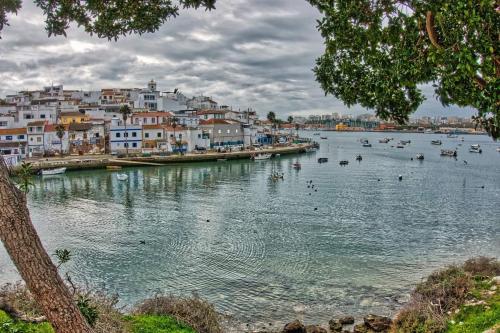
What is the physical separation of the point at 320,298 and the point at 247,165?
5606cm

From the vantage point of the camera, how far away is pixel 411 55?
6777mm

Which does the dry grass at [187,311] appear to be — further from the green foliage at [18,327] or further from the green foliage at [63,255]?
the green foliage at [63,255]

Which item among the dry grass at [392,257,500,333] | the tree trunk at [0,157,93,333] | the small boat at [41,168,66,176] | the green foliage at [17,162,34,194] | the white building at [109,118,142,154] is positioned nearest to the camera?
the tree trunk at [0,157,93,333]

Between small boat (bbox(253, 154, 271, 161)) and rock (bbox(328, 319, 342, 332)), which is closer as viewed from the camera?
rock (bbox(328, 319, 342, 332))

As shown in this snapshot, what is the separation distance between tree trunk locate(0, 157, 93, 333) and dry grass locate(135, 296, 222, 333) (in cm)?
699

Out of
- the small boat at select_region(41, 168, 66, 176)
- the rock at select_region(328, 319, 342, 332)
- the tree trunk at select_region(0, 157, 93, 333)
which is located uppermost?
the tree trunk at select_region(0, 157, 93, 333)

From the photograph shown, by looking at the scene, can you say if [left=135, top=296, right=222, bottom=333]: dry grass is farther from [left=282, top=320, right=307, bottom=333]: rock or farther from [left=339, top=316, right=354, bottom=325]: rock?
[left=339, top=316, right=354, bottom=325]: rock

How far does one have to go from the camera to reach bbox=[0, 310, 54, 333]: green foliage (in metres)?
9.06

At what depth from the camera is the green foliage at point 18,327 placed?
9062 millimetres

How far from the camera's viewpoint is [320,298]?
17.5m

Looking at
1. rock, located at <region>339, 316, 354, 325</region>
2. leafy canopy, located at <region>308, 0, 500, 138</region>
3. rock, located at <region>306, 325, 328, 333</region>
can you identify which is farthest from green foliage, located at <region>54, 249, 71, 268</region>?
rock, located at <region>339, 316, 354, 325</region>

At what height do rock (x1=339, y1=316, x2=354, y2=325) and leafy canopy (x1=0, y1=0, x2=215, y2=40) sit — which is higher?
leafy canopy (x1=0, y1=0, x2=215, y2=40)

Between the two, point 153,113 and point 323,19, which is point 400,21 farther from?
point 153,113

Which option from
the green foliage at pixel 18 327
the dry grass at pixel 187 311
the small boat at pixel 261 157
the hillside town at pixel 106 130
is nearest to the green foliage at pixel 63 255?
the green foliage at pixel 18 327
